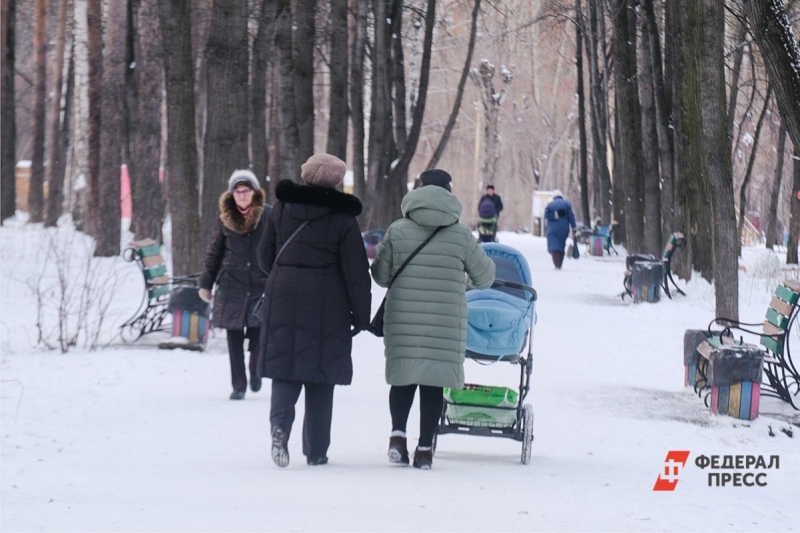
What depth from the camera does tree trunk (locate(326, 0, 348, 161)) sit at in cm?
2111

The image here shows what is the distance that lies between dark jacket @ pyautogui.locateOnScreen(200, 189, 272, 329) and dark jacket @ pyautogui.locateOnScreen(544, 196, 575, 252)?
638 inches

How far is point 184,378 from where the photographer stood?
11000 mm

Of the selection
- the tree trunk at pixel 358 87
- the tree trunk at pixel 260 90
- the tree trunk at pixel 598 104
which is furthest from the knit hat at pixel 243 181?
→ the tree trunk at pixel 598 104

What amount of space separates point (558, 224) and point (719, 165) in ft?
41.2

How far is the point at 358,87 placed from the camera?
1033 inches

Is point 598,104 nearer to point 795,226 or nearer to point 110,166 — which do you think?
point 795,226

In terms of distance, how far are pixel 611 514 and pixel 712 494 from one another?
1.08 m

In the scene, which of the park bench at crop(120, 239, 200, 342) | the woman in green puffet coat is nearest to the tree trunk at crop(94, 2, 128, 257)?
the park bench at crop(120, 239, 200, 342)

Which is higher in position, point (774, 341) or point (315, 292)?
point (315, 292)

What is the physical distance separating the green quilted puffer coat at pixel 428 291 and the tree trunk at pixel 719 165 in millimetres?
6479

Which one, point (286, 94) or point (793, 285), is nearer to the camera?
point (793, 285)

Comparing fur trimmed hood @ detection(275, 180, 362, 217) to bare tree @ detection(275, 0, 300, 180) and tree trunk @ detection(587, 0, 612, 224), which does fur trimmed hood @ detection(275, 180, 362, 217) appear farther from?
tree trunk @ detection(587, 0, 612, 224)

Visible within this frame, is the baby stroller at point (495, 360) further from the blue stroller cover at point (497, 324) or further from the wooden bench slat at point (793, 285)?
the wooden bench slat at point (793, 285)

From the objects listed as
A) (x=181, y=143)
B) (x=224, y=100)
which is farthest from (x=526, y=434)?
(x=181, y=143)
